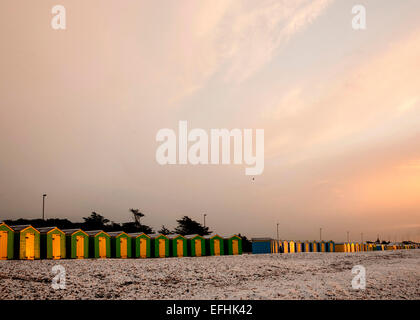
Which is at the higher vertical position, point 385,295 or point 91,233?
point 91,233

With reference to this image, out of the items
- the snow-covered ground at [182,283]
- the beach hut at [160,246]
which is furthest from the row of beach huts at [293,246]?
the snow-covered ground at [182,283]

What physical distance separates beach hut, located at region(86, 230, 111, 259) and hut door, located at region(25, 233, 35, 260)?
4475 mm

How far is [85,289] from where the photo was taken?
16219 mm

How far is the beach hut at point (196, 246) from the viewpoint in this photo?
3585cm

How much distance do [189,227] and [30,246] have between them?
165 feet

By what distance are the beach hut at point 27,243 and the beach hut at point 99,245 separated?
4.13 meters

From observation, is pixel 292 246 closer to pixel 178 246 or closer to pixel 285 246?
pixel 285 246

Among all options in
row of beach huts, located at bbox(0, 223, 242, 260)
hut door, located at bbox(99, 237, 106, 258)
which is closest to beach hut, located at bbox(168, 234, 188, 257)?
row of beach huts, located at bbox(0, 223, 242, 260)

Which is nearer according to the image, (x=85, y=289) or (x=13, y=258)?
(x=85, y=289)

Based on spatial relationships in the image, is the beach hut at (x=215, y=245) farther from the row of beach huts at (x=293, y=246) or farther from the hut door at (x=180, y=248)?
the row of beach huts at (x=293, y=246)
